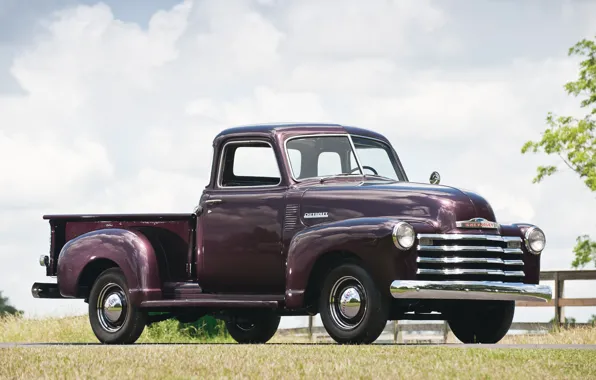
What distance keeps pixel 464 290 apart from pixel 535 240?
182cm

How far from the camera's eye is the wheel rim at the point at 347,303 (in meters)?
12.6

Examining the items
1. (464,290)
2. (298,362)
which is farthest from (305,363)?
(464,290)

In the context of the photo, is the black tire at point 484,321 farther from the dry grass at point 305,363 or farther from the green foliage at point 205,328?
the green foliage at point 205,328

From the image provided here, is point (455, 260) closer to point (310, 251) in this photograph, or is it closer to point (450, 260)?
point (450, 260)

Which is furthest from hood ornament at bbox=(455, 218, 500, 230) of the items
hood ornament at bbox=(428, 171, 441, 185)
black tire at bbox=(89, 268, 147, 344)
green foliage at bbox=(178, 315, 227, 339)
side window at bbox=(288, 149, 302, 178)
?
green foliage at bbox=(178, 315, 227, 339)

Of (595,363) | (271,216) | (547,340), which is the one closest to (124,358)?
(271,216)

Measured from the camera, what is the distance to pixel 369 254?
41.1ft

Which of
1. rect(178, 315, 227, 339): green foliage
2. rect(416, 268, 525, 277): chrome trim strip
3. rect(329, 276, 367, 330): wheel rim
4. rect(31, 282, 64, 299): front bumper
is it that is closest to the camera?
rect(416, 268, 525, 277): chrome trim strip

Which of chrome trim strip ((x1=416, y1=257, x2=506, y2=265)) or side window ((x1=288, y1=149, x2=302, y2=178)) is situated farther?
side window ((x1=288, y1=149, x2=302, y2=178))

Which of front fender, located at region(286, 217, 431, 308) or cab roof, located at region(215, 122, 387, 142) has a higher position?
cab roof, located at region(215, 122, 387, 142)

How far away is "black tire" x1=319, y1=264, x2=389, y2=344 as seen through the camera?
488 inches

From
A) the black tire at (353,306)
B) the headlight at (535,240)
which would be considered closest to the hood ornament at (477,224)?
the headlight at (535,240)

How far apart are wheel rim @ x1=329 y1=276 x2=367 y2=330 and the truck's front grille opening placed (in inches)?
27.8

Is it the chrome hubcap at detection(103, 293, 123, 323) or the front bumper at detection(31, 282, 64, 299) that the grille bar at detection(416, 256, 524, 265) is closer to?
the chrome hubcap at detection(103, 293, 123, 323)
